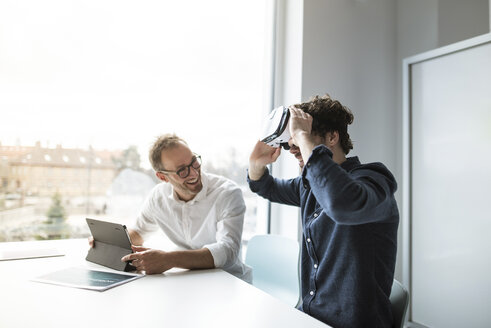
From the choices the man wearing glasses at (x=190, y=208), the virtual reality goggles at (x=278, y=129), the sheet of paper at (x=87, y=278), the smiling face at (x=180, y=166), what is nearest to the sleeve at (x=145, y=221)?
the man wearing glasses at (x=190, y=208)

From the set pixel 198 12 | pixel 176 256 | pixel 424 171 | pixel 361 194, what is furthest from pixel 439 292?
pixel 198 12

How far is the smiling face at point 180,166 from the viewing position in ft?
5.98

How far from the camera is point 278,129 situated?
143 cm

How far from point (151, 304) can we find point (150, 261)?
34 centimetres

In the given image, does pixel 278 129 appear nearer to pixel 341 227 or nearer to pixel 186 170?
pixel 341 227

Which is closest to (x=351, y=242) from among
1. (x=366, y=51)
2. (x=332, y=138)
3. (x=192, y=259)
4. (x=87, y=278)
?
(x=332, y=138)

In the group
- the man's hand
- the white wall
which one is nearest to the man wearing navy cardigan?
the man's hand

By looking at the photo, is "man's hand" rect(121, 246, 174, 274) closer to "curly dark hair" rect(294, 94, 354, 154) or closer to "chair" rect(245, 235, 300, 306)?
"chair" rect(245, 235, 300, 306)

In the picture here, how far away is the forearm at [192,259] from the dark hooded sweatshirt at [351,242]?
446mm

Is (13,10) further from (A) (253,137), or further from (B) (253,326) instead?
(B) (253,326)

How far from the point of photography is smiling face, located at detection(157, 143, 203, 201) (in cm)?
182

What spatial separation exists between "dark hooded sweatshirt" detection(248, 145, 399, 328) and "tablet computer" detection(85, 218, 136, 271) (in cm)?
79

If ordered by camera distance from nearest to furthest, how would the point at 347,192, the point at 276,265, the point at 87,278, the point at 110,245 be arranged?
the point at 347,192 < the point at 87,278 < the point at 110,245 < the point at 276,265

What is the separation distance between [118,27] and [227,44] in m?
0.81
